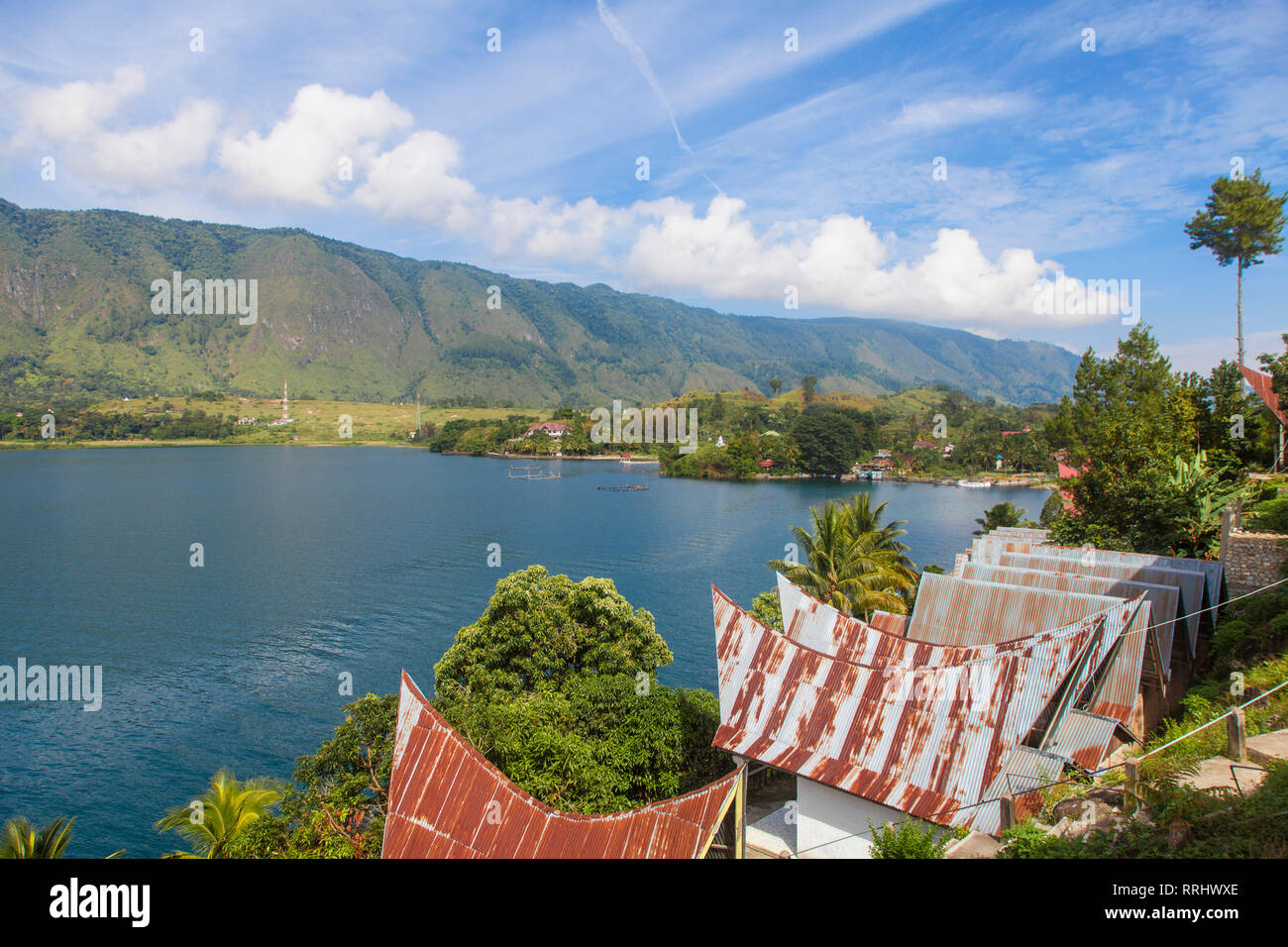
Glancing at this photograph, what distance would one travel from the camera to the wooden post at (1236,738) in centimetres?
958

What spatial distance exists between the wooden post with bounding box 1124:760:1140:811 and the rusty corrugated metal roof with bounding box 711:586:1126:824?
3.00 metres

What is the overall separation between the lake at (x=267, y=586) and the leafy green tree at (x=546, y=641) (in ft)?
24.6

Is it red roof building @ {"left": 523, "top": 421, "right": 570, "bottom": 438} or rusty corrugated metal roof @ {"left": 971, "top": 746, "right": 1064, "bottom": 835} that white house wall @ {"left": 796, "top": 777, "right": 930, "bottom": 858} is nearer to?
rusty corrugated metal roof @ {"left": 971, "top": 746, "right": 1064, "bottom": 835}

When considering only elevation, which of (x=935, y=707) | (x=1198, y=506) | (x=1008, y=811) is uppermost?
(x=1198, y=506)

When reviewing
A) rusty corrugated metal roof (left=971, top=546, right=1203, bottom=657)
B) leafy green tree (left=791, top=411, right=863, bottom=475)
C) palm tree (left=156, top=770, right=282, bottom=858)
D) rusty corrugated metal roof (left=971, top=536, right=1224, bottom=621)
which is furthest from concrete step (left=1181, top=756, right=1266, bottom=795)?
leafy green tree (left=791, top=411, right=863, bottom=475)

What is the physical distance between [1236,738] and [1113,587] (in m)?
10.0

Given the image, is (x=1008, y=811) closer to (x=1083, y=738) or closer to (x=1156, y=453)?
(x=1083, y=738)

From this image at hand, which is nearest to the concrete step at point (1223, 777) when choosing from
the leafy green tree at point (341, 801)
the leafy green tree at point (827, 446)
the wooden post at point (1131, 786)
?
the wooden post at point (1131, 786)

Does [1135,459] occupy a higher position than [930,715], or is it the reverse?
[1135,459]

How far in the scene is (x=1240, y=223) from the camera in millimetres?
34875

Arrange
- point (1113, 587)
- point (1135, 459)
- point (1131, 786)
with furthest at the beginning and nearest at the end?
1. point (1135, 459)
2. point (1113, 587)
3. point (1131, 786)

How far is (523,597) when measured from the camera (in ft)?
70.3

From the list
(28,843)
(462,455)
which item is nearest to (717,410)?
(462,455)
